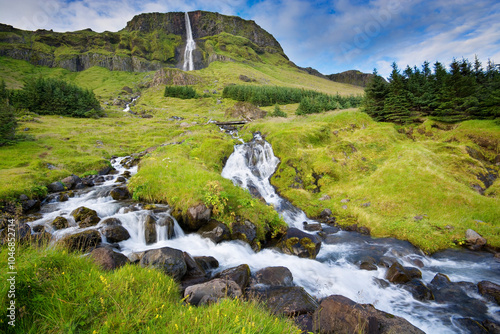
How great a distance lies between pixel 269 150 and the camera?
95.9 feet

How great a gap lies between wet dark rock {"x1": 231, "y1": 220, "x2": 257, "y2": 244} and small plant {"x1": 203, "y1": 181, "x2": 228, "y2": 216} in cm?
147

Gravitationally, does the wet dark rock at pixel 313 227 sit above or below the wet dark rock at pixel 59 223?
below

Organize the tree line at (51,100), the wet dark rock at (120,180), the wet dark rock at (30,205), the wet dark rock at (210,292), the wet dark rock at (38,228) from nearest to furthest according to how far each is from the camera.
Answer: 1. the wet dark rock at (210,292)
2. the wet dark rock at (38,228)
3. the wet dark rock at (30,205)
4. the wet dark rock at (120,180)
5. the tree line at (51,100)

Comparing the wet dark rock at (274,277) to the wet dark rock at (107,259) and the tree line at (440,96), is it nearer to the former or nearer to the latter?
the wet dark rock at (107,259)

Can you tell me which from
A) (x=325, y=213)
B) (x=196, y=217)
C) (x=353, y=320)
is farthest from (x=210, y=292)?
(x=325, y=213)

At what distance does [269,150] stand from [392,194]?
1564cm

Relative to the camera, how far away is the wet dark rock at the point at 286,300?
7192 millimetres

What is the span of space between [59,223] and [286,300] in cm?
1391

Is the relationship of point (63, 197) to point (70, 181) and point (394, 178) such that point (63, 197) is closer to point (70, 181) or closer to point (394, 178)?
point (70, 181)

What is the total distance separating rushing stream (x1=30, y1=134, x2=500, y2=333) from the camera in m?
8.95

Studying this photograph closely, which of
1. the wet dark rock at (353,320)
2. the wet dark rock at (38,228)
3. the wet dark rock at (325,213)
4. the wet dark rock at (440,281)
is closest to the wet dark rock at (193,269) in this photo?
the wet dark rock at (353,320)

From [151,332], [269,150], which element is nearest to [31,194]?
[151,332]

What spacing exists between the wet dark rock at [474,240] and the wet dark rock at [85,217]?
81.6ft

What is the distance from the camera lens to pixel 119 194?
16922 mm
